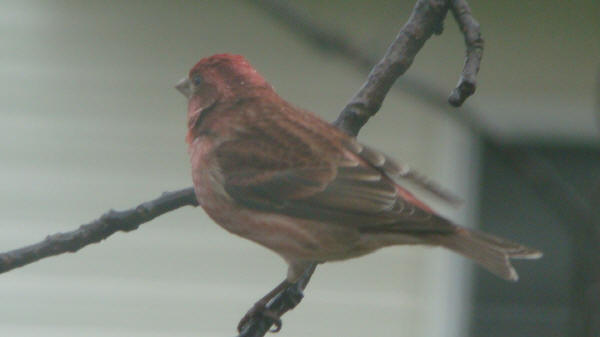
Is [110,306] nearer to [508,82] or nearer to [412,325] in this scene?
[412,325]

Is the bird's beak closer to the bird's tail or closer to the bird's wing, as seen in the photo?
the bird's wing

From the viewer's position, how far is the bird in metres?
4.06

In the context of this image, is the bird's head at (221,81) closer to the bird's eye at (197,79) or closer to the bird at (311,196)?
the bird's eye at (197,79)

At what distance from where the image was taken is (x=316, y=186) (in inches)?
167

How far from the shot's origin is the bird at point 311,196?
13.3 feet

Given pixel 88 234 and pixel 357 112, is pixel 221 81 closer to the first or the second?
pixel 357 112

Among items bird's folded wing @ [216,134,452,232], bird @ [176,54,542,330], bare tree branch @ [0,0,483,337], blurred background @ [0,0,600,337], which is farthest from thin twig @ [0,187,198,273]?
blurred background @ [0,0,600,337]

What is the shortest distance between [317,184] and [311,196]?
55mm

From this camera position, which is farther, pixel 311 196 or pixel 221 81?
pixel 221 81

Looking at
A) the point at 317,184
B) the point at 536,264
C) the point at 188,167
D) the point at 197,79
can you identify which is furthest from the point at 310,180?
the point at 536,264

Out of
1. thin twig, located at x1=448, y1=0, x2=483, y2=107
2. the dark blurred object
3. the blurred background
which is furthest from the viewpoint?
the dark blurred object

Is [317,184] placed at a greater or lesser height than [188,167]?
lesser

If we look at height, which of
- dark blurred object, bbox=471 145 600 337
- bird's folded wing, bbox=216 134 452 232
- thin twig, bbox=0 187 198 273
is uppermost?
dark blurred object, bbox=471 145 600 337

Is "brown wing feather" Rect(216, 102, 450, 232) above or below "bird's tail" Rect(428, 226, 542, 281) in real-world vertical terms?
above
